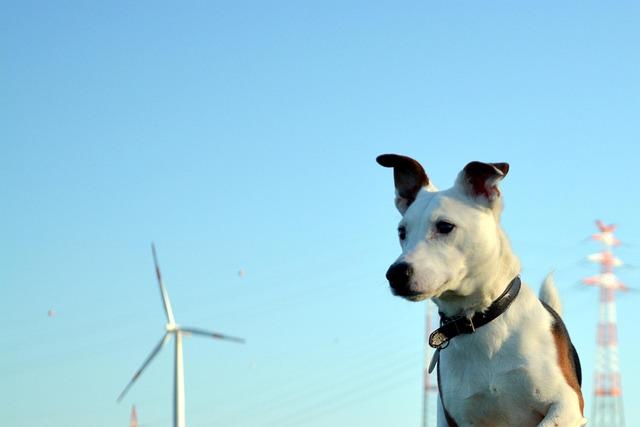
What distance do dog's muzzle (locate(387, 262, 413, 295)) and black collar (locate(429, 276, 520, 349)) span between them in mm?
959

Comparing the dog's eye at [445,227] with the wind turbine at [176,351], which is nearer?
the dog's eye at [445,227]

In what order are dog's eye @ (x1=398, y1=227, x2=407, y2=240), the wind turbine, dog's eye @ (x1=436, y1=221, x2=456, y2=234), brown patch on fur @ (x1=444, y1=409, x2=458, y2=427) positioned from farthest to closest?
the wind turbine < brown patch on fur @ (x1=444, y1=409, x2=458, y2=427) < dog's eye @ (x1=398, y1=227, x2=407, y2=240) < dog's eye @ (x1=436, y1=221, x2=456, y2=234)

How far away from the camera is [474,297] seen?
1055 centimetres

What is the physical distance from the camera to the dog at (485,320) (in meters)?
10.2

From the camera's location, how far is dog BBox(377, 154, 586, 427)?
1020cm

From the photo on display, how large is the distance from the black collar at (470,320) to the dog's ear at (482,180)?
0.79 metres

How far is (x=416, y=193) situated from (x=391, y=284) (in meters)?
1.48

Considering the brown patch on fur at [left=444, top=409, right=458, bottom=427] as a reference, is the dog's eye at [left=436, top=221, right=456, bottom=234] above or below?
above

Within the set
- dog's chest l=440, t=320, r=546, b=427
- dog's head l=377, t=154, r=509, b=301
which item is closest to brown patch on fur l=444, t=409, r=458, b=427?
dog's chest l=440, t=320, r=546, b=427

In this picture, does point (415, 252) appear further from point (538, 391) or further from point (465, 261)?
point (538, 391)

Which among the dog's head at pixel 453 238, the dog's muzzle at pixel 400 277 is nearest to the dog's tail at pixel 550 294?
the dog's head at pixel 453 238

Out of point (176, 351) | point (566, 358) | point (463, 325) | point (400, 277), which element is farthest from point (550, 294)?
point (176, 351)

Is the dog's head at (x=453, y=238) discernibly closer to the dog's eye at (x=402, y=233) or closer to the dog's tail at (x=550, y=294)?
the dog's eye at (x=402, y=233)

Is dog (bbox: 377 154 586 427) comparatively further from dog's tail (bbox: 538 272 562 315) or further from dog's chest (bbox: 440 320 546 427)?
dog's tail (bbox: 538 272 562 315)
